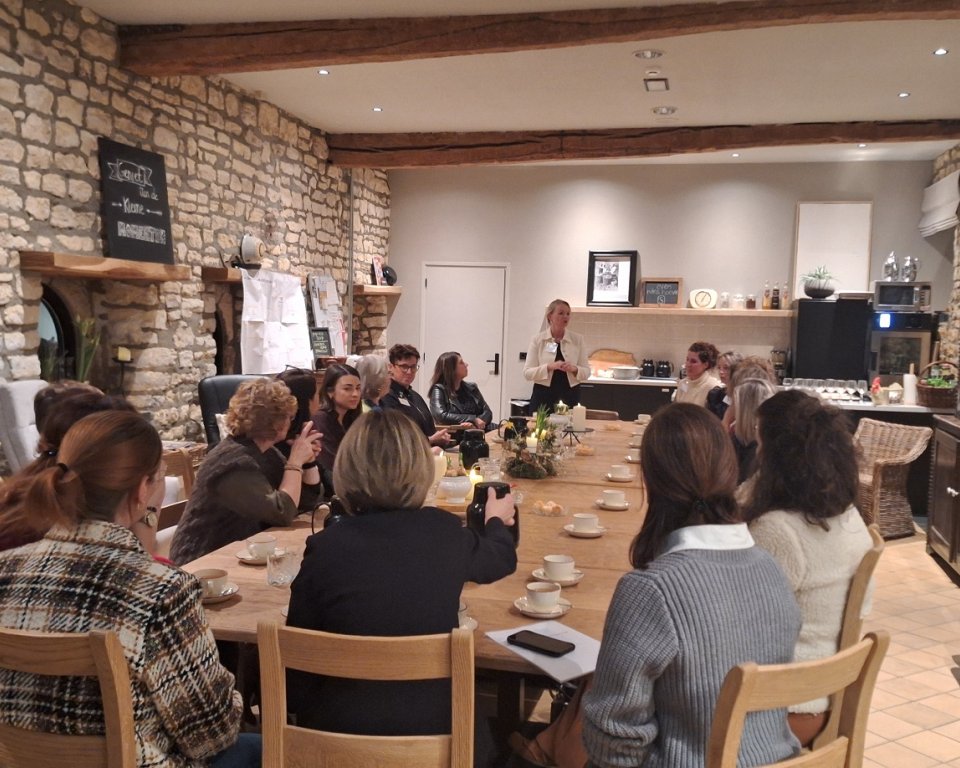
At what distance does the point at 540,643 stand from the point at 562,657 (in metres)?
0.06

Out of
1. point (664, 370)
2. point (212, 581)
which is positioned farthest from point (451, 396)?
point (212, 581)

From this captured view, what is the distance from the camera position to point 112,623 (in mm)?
1564

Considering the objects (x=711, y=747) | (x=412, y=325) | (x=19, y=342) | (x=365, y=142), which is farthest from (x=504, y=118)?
(x=711, y=747)

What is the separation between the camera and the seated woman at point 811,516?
83.2 inches

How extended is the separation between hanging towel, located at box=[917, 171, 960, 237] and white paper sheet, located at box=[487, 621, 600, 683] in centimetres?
692

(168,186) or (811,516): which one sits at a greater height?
(168,186)

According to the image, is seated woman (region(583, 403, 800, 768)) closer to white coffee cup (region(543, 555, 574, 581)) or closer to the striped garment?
white coffee cup (region(543, 555, 574, 581))

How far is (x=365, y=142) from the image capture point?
8234mm

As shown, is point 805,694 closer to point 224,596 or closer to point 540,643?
point 540,643

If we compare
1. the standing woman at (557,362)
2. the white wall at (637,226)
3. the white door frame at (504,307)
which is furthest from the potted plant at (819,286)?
the white door frame at (504,307)

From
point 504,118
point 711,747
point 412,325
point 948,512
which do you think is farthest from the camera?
point 412,325

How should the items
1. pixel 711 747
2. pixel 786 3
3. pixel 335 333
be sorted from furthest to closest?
pixel 335 333, pixel 786 3, pixel 711 747

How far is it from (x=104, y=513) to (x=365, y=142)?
708cm

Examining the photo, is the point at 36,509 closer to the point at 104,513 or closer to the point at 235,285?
the point at 104,513
